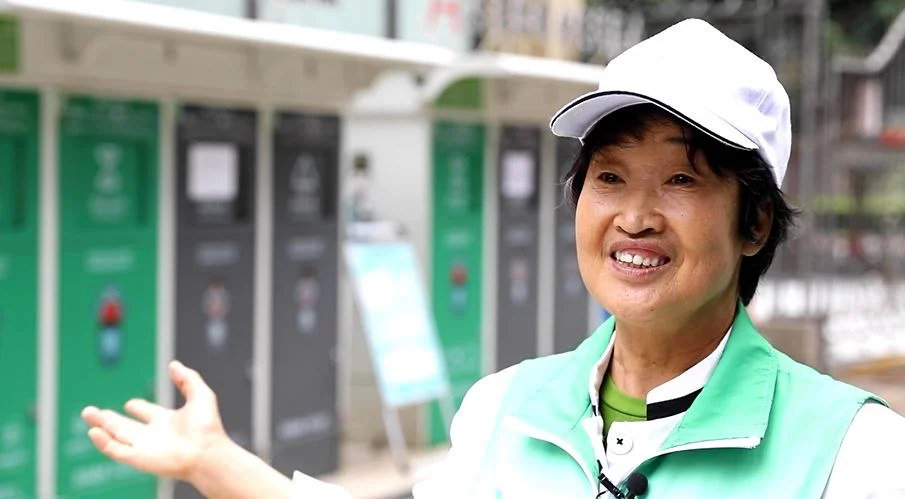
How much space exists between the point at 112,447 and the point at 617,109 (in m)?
0.92

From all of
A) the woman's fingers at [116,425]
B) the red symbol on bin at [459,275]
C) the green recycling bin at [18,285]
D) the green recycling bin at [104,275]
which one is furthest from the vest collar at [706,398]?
the red symbol on bin at [459,275]

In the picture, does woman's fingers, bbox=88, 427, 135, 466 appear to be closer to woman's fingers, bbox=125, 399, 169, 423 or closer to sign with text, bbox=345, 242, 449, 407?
woman's fingers, bbox=125, 399, 169, 423

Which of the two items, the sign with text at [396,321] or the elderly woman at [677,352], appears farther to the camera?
the sign with text at [396,321]

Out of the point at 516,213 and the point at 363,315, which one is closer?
the point at 363,315

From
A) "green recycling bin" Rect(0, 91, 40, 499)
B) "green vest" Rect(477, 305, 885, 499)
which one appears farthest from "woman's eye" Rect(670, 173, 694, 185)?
"green recycling bin" Rect(0, 91, 40, 499)

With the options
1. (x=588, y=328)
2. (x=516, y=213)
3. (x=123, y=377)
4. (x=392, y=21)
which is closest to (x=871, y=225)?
(x=588, y=328)

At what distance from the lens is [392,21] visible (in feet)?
→ 24.1

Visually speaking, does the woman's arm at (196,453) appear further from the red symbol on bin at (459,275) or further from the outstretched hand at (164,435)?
the red symbol on bin at (459,275)

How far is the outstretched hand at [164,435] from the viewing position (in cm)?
199

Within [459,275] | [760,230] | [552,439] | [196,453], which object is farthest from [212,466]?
[459,275]

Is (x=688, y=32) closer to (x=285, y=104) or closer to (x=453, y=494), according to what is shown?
(x=453, y=494)

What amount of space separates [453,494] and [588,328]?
27.4 ft

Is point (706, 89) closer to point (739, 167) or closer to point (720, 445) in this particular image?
point (739, 167)

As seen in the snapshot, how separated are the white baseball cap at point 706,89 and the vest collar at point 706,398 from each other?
0.79ft
